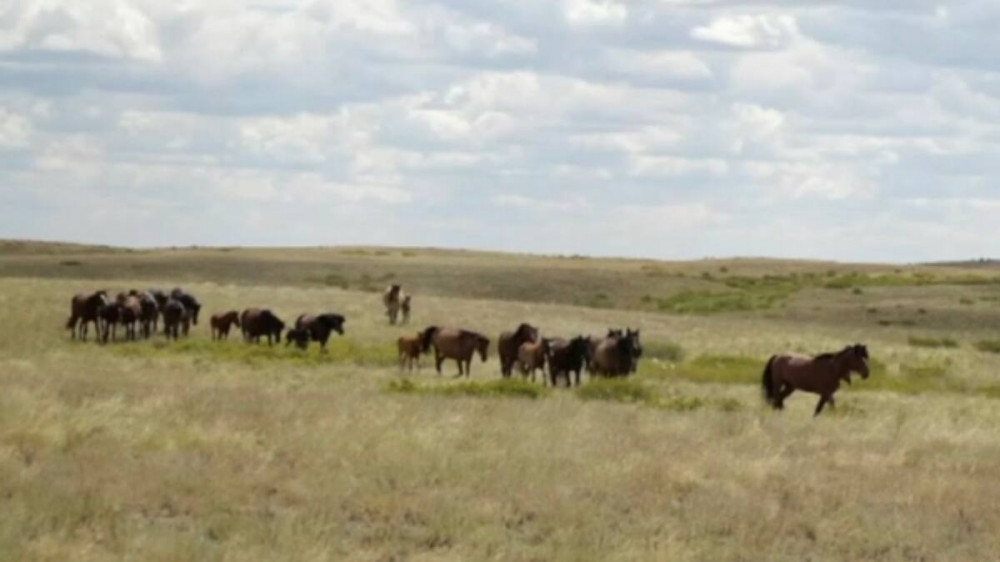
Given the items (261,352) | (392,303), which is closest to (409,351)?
(261,352)

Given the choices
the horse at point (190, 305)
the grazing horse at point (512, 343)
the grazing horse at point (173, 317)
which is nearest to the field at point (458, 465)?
the grazing horse at point (512, 343)

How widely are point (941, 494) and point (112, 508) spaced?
8.86 metres

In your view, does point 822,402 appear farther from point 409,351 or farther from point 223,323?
point 223,323

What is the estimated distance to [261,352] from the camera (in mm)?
38781

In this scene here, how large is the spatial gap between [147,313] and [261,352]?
17.4ft

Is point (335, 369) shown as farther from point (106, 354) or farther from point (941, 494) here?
point (941, 494)

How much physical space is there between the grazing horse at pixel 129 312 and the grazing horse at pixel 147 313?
10cm

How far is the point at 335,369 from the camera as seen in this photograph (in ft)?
115

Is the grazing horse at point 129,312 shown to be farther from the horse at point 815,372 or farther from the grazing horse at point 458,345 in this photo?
the horse at point 815,372

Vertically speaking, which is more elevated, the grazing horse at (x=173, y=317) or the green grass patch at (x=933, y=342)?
the grazing horse at (x=173, y=317)

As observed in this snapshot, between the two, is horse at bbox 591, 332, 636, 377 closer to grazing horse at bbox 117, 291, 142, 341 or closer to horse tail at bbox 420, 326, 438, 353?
horse tail at bbox 420, 326, 438, 353

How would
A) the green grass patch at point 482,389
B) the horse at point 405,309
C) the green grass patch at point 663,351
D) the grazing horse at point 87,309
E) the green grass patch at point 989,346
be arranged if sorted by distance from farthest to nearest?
1. the green grass patch at point 989,346
2. the horse at point 405,309
3. the green grass patch at point 663,351
4. the grazing horse at point 87,309
5. the green grass patch at point 482,389

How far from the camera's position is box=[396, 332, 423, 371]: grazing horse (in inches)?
1458

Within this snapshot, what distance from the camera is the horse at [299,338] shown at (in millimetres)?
40791
